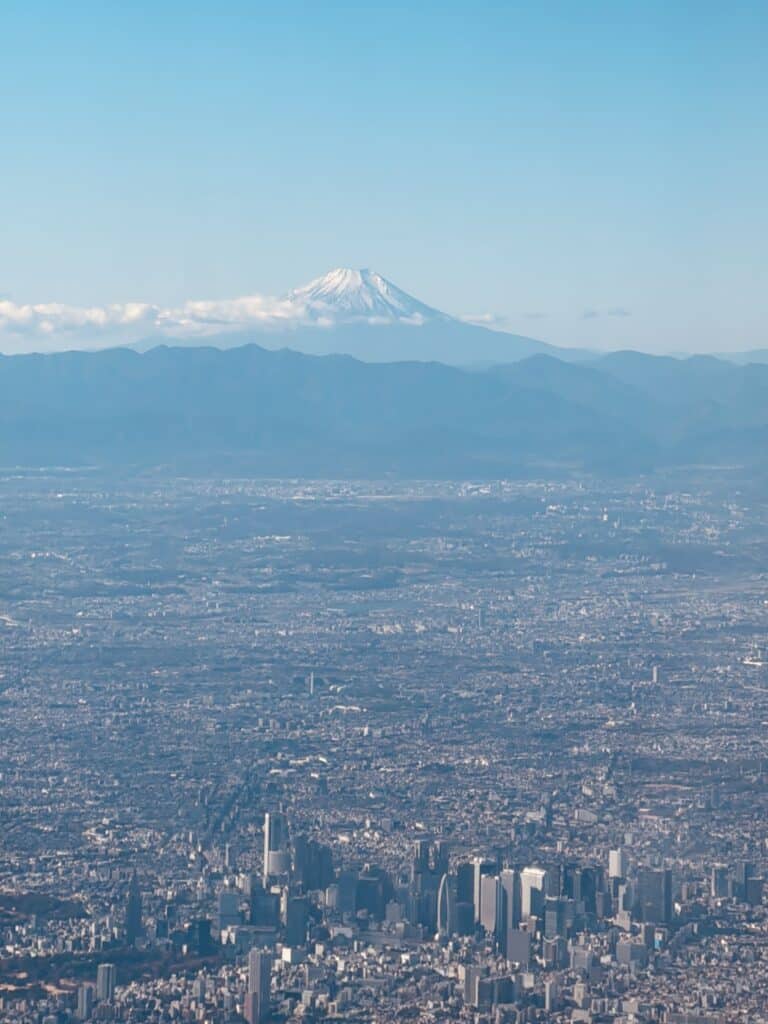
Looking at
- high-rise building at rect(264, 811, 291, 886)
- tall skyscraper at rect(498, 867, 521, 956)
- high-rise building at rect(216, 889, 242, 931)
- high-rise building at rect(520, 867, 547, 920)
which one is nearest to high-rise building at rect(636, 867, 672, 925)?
high-rise building at rect(520, 867, 547, 920)

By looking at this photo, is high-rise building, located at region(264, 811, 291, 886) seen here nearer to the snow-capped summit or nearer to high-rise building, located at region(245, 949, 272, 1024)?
high-rise building, located at region(245, 949, 272, 1024)

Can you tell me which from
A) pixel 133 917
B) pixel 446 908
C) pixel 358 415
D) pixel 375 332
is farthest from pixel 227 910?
pixel 375 332

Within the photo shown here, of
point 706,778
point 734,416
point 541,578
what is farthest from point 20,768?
point 734,416

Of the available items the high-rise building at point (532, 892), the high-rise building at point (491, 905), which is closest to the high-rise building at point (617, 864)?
the high-rise building at point (532, 892)

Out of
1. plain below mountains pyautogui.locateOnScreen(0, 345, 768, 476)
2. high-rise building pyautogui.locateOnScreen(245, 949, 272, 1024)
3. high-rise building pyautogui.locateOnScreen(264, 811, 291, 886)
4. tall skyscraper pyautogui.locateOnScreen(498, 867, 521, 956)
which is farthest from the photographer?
plain below mountains pyautogui.locateOnScreen(0, 345, 768, 476)

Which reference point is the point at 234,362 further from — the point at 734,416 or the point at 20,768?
→ the point at 20,768

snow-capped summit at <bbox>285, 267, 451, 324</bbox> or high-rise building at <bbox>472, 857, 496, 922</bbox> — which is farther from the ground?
snow-capped summit at <bbox>285, 267, 451, 324</bbox>
